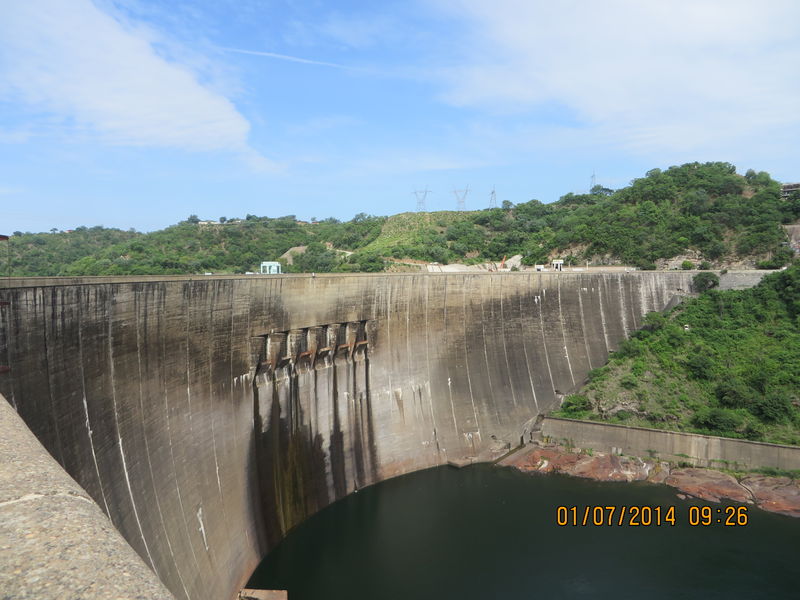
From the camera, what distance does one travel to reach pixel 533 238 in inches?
1871

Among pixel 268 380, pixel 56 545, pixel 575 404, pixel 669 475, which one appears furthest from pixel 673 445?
pixel 56 545

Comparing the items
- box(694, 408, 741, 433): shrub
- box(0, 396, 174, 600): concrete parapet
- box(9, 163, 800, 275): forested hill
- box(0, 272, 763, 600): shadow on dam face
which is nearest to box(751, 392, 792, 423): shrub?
box(694, 408, 741, 433): shrub

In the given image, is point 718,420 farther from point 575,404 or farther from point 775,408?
point 575,404

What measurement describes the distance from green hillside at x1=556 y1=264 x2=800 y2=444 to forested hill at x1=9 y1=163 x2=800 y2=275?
613 centimetres

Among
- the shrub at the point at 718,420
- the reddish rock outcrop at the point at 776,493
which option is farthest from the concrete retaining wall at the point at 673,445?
the reddish rock outcrop at the point at 776,493

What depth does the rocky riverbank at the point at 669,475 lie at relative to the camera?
808 inches

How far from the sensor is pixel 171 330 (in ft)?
47.6

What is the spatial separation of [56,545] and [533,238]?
152ft

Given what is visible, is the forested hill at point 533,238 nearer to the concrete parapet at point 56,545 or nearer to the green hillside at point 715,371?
the green hillside at point 715,371

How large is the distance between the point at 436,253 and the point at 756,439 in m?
29.3

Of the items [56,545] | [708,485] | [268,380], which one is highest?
[56,545]

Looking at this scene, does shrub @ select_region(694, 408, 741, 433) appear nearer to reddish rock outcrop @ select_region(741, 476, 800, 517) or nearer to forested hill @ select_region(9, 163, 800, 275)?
reddish rock outcrop @ select_region(741, 476, 800, 517)

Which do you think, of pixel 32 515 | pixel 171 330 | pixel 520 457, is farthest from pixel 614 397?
pixel 32 515

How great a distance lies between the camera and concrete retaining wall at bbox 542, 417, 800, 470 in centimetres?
2172
